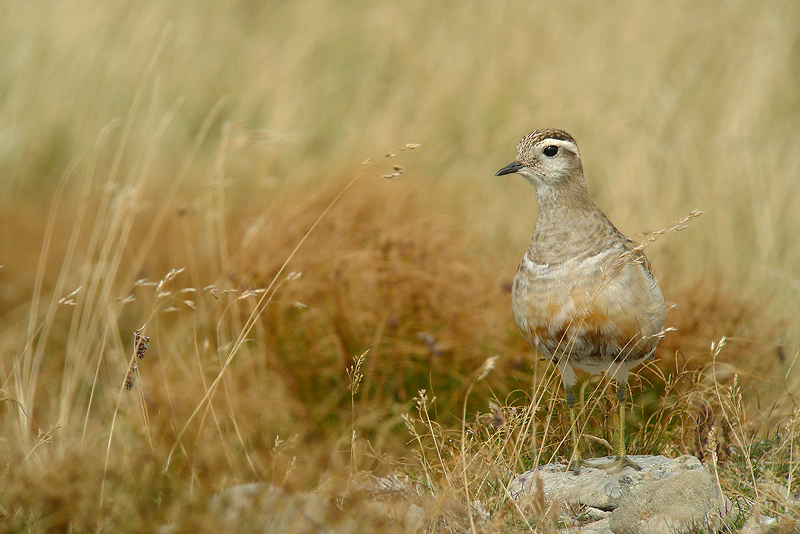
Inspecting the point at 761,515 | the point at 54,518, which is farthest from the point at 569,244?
the point at 54,518

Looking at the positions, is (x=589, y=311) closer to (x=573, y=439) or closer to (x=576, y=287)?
(x=576, y=287)

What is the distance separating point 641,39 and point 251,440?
24.1 ft

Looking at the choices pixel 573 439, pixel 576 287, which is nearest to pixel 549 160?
pixel 576 287

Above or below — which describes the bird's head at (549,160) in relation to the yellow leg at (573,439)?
above

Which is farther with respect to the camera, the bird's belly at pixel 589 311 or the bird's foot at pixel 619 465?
the bird's foot at pixel 619 465

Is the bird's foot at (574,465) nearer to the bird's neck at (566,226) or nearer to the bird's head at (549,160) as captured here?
the bird's neck at (566,226)

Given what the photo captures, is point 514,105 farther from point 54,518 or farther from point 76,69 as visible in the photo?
point 54,518

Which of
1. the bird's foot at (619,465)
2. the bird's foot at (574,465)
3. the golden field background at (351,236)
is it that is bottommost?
the bird's foot at (574,465)

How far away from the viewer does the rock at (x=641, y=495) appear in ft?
10.3

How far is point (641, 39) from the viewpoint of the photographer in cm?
947

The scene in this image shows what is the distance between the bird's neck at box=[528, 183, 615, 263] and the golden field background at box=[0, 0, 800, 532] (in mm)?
623

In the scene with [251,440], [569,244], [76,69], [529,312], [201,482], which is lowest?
[251,440]

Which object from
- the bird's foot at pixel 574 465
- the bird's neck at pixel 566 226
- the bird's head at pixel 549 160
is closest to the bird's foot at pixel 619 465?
the bird's foot at pixel 574 465

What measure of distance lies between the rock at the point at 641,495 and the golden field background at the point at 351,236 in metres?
0.15
